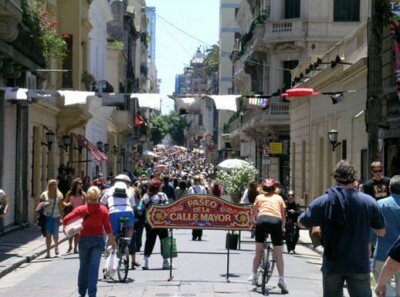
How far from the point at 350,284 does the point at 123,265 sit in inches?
299

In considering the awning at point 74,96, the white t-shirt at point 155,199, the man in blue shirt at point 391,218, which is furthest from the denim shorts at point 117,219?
the awning at point 74,96

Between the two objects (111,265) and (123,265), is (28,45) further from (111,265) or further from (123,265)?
(111,265)

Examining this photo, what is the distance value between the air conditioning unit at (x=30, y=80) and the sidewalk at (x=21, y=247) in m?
4.38

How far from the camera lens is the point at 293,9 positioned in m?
47.1

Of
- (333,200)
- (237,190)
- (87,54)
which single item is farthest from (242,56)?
(333,200)

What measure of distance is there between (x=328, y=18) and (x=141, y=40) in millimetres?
66434

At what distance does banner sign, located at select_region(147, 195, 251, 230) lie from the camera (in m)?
15.5

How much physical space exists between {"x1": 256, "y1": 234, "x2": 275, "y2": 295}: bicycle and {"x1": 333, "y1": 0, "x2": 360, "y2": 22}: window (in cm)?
3215

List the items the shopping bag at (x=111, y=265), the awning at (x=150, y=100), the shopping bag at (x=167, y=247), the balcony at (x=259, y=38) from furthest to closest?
the balcony at (x=259, y=38) < the awning at (x=150, y=100) < the shopping bag at (x=167, y=247) < the shopping bag at (x=111, y=265)

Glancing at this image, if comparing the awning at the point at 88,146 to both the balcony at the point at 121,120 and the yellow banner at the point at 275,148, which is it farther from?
the balcony at the point at 121,120

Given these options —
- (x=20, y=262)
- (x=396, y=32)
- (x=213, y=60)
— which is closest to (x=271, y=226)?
(x=20, y=262)

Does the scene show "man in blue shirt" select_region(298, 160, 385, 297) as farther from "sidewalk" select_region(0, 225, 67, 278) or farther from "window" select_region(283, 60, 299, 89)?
"window" select_region(283, 60, 299, 89)

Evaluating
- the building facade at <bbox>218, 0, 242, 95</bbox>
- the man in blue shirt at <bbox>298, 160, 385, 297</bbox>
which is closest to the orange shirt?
the man in blue shirt at <bbox>298, 160, 385, 297</bbox>

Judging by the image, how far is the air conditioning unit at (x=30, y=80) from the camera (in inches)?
1135
